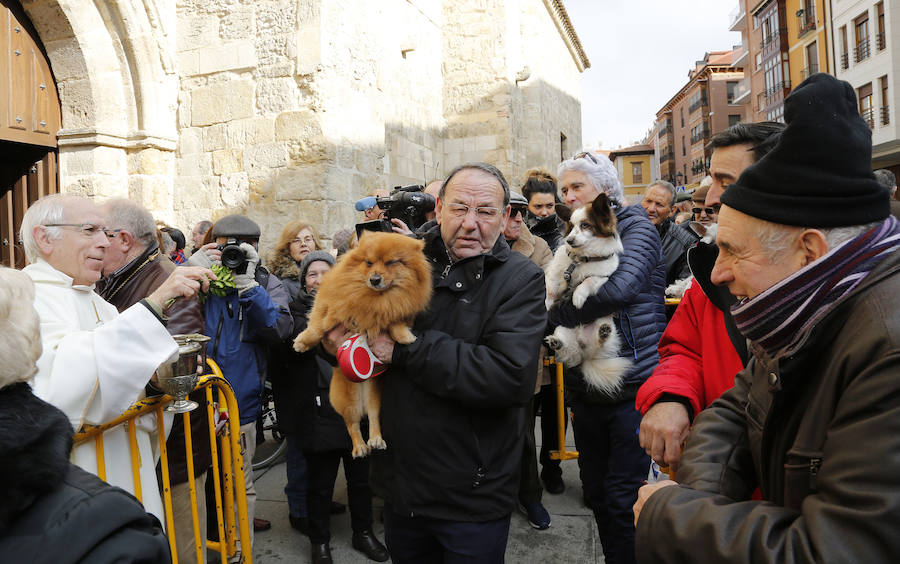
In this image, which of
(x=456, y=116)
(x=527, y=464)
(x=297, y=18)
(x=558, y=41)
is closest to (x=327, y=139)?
(x=297, y=18)

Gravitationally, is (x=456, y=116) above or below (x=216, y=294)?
above

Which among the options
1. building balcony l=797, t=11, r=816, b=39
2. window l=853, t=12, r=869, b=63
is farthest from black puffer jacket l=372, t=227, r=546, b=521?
building balcony l=797, t=11, r=816, b=39

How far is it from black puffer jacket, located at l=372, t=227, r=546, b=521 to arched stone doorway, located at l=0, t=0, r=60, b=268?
5300 mm

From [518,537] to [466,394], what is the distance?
8.02 ft

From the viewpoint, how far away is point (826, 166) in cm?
111

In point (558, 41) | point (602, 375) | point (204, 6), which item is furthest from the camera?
point (558, 41)

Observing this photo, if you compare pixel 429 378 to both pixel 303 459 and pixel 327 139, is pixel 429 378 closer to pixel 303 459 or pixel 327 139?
pixel 303 459

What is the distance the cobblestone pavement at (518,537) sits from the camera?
3.74 metres

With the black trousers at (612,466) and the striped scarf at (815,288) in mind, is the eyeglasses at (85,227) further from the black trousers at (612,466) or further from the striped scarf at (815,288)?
the striped scarf at (815,288)

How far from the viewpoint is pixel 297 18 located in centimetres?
632

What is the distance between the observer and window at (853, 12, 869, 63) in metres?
26.4

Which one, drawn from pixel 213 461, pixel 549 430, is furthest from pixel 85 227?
pixel 549 430

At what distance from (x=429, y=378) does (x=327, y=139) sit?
16.0ft

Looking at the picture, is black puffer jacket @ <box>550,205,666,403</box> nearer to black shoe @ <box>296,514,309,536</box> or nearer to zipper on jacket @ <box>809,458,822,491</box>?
zipper on jacket @ <box>809,458,822,491</box>
